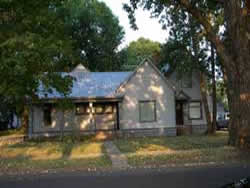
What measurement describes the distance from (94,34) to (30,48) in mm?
31858

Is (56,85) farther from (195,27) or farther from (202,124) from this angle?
(202,124)

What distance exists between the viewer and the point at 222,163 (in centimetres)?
1127

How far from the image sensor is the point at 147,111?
2498cm

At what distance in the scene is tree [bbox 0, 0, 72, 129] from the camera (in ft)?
41.4

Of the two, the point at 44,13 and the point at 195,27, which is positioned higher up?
the point at 195,27

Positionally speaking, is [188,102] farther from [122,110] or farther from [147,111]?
[122,110]

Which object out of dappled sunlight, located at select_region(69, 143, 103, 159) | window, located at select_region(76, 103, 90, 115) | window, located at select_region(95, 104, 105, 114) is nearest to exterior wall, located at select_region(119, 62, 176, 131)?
window, located at select_region(95, 104, 105, 114)

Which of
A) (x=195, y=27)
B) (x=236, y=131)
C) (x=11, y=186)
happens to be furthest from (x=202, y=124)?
(x=11, y=186)

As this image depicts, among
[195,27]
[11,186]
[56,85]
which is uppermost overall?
[195,27]

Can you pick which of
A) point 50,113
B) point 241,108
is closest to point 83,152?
point 241,108

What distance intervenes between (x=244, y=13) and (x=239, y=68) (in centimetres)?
246

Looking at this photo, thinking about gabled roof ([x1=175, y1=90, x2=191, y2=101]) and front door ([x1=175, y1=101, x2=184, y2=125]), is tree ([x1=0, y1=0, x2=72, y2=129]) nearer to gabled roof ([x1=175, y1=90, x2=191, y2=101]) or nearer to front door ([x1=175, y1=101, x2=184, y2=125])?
gabled roof ([x1=175, y1=90, x2=191, y2=101])

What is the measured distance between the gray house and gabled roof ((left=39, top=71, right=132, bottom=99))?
3.3 inches

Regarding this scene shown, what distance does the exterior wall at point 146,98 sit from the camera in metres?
24.7
